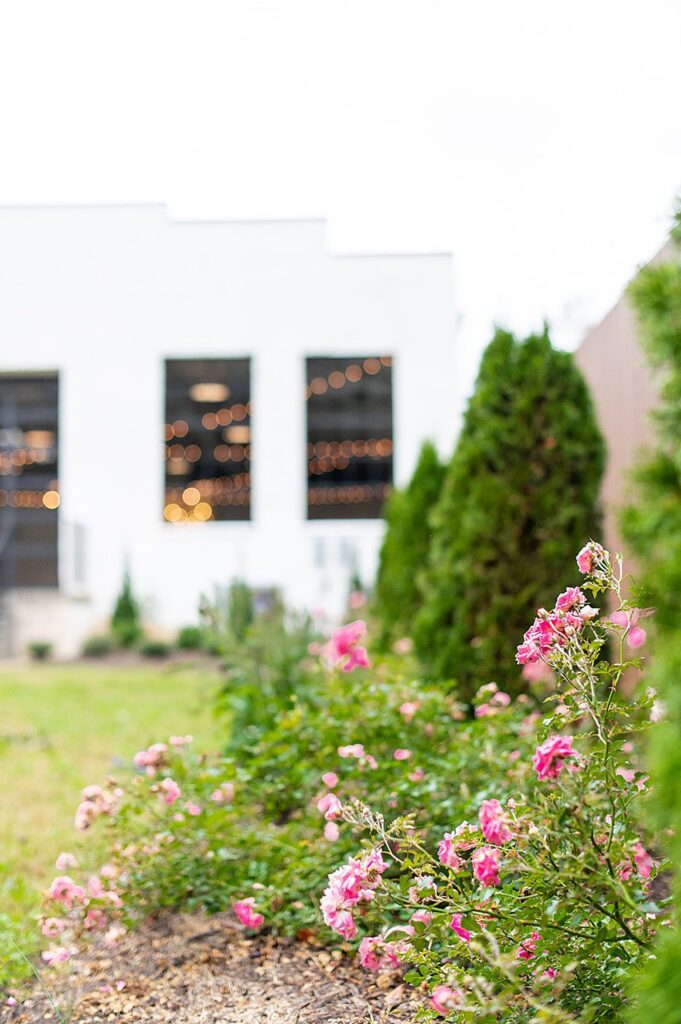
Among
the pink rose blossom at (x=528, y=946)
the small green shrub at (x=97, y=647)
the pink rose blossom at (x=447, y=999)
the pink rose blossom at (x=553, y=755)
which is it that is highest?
the pink rose blossom at (x=553, y=755)

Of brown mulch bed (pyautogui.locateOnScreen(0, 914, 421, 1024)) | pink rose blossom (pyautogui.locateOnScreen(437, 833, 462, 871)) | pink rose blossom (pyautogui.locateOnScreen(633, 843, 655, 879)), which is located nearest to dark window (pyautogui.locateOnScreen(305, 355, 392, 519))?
brown mulch bed (pyautogui.locateOnScreen(0, 914, 421, 1024))

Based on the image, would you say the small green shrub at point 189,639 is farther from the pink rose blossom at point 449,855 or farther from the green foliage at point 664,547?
the pink rose blossom at point 449,855

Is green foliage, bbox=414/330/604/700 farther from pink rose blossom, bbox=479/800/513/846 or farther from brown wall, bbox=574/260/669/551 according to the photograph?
pink rose blossom, bbox=479/800/513/846

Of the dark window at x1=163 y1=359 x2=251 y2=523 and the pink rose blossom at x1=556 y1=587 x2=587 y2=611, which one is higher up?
the dark window at x1=163 y1=359 x2=251 y2=523

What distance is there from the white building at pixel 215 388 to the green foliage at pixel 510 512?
1197 cm

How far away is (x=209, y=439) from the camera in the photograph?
17547mm

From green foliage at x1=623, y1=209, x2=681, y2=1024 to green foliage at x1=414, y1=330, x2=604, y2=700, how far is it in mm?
2155

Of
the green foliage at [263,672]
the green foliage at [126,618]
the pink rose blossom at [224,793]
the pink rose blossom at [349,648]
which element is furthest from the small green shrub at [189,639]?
the pink rose blossom at [224,793]

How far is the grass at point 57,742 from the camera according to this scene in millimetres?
3525

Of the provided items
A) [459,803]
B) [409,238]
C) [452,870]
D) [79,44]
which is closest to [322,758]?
[459,803]

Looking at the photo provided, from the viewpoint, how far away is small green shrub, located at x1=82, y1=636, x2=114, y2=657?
48.8 ft

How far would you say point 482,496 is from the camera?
4516 millimetres

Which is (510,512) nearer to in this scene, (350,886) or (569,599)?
(569,599)

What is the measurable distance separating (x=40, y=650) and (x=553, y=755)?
13.9 metres
